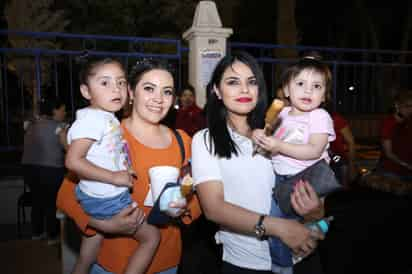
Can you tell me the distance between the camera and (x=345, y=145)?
4992mm

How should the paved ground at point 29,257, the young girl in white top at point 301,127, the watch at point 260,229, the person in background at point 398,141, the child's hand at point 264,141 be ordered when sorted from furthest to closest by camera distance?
the person in background at point 398,141 → the paved ground at point 29,257 → the young girl in white top at point 301,127 → the child's hand at point 264,141 → the watch at point 260,229

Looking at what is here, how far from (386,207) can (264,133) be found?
2.62m

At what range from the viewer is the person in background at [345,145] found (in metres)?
4.68

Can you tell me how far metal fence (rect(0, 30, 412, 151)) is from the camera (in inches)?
261

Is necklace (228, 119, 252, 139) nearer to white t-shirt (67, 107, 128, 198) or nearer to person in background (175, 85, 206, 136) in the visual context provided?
white t-shirt (67, 107, 128, 198)

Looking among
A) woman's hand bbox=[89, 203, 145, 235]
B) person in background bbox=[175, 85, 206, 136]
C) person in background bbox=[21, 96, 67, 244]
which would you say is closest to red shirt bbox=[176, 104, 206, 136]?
person in background bbox=[175, 85, 206, 136]

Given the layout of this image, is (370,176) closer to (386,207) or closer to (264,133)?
(386,207)

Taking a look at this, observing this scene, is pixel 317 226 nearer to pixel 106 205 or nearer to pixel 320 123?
pixel 320 123

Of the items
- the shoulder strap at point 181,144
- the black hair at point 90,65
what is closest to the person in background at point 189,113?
the shoulder strap at point 181,144

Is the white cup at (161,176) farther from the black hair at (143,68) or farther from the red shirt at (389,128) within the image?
the red shirt at (389,128)

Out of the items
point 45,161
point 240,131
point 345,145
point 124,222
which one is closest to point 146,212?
point 124,222

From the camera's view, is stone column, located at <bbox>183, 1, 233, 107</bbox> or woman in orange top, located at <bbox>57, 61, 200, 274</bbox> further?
stone column, located at <bbox>183, 1, 233, 107</bbox>

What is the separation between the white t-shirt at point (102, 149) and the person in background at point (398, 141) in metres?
3.74

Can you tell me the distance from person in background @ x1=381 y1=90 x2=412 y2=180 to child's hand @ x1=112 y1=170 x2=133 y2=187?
3.76 metres
